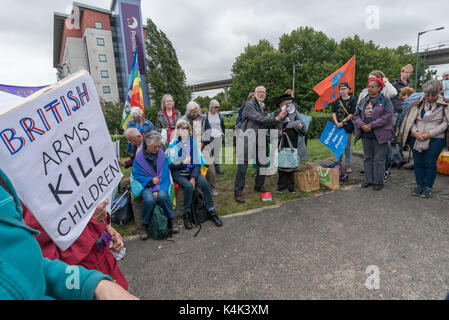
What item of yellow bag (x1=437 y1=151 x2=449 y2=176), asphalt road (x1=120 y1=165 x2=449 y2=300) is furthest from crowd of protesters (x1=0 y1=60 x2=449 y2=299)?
yellow bag (x1=437 y1=151 x2=449 y2=176)

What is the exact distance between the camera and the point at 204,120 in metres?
5.98

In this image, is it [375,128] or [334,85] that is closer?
[375,128]

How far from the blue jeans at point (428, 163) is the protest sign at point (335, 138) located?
1269mm

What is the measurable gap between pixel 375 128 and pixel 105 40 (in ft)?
153

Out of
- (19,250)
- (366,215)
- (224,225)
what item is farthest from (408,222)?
(19,250)

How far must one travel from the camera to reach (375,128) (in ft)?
15.4

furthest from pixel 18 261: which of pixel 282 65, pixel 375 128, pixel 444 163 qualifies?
pixel 282 65

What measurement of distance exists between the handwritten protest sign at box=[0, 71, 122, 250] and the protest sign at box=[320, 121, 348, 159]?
502 centimetres

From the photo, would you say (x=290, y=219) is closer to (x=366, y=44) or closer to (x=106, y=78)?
(x=366, y=44)

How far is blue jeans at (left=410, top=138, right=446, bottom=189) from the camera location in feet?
13.6

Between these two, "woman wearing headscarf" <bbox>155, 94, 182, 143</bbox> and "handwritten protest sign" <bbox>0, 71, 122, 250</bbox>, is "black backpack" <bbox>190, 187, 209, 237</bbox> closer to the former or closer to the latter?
"woman wearing headscarf" <bbox>155, 94, 182, 143</bbox>

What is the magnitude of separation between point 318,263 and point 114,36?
164 feet

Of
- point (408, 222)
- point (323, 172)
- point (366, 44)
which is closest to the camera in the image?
point (408, 222)

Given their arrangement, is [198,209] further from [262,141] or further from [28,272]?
[28,272]
